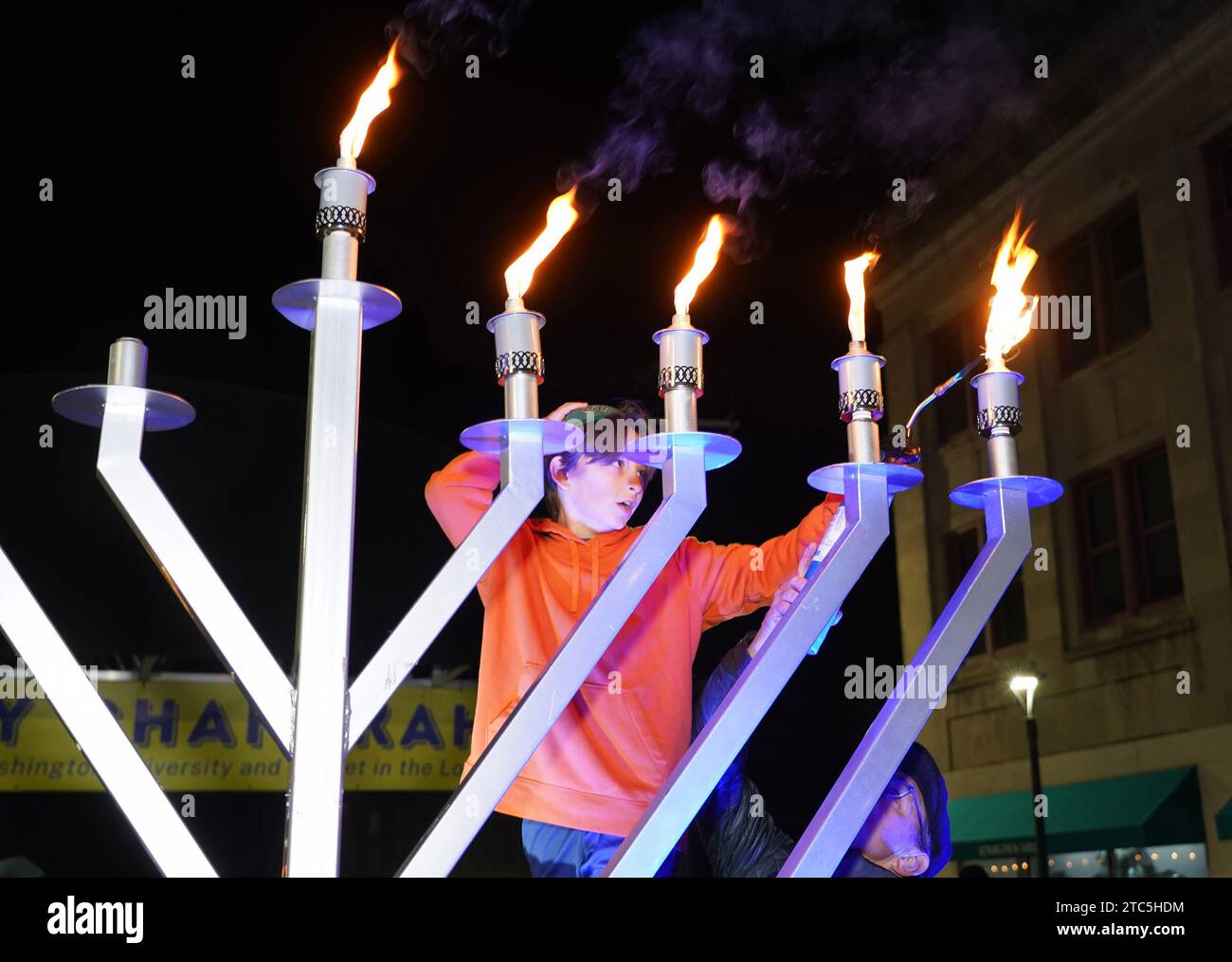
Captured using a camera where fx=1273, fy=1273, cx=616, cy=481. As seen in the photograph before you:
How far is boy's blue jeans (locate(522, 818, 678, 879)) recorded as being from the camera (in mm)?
1781

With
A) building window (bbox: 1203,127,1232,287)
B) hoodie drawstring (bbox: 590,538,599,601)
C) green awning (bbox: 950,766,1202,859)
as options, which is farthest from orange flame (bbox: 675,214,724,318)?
building window (bbox: 1203,127,1232,287)

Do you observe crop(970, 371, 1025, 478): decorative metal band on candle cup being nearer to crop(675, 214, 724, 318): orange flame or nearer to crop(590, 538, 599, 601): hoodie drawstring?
crop(675, 214, 724, 318): orange flame

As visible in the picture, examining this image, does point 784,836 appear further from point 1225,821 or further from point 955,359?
point 955,359

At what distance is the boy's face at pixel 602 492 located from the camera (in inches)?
83.6

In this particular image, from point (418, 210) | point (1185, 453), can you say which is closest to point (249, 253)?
point (418, 210)

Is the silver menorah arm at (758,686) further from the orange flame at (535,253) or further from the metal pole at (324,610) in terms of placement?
the orange flame at (535,253)

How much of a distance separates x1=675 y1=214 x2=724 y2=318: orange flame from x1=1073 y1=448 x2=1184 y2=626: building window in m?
6.39

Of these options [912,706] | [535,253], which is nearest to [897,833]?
[912,706]

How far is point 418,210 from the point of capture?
3.73m

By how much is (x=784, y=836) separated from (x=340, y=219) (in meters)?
1.14

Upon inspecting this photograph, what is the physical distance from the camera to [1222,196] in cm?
712

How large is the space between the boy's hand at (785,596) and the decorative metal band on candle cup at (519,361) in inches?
24.0

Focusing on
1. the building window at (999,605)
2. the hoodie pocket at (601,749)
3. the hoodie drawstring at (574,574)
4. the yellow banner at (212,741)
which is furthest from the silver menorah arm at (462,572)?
the building window at (999,605)

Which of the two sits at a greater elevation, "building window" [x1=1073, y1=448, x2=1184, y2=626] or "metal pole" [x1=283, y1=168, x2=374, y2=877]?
"building window" [x1=1073, y1=448, x2=1184, y2=626]
